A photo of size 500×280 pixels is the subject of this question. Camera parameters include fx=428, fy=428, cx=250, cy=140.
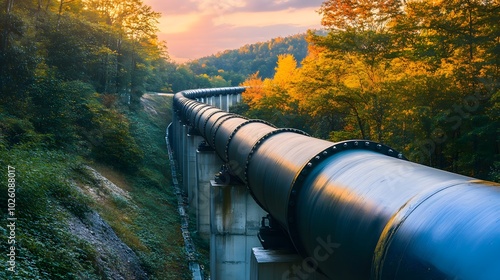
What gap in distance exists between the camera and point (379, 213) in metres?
4.64

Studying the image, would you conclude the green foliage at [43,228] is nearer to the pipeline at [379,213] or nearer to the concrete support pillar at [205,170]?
the pipeline at [379,213]

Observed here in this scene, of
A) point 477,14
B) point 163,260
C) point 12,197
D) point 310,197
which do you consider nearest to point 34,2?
point 163,260

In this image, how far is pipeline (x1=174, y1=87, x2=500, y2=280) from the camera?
3.50 meters

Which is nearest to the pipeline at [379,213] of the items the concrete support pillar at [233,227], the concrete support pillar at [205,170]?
the concrete support pillar at [233,227]

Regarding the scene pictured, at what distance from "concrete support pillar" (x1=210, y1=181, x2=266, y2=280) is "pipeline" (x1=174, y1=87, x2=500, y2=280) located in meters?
6.68

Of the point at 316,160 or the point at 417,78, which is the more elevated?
the point at 417,78

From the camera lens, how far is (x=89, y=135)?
92.1 ft

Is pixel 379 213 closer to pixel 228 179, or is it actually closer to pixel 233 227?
pixel 228 179

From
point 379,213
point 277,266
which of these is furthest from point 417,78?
point 379,213

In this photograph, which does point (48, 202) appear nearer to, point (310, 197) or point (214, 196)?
point (214, 196)

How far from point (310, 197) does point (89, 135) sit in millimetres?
24508

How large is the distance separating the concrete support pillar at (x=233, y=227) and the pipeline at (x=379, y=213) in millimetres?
6681

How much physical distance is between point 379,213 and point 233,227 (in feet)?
37.9

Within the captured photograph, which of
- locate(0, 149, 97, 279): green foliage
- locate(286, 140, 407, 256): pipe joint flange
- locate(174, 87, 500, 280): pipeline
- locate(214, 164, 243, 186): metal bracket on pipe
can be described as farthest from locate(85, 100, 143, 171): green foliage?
locate(286, 140, 407, 256): pipe joint flange
